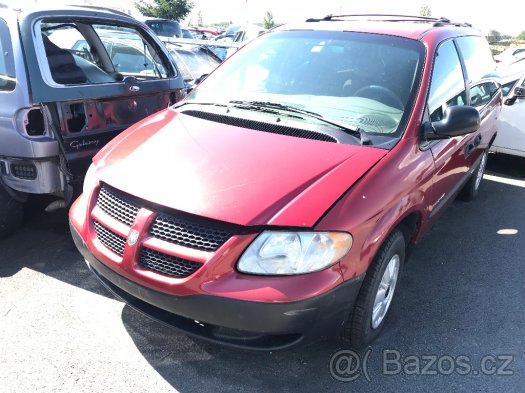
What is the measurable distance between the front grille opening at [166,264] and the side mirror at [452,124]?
161 cm

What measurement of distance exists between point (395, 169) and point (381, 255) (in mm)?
463

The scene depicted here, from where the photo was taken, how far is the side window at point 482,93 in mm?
3973

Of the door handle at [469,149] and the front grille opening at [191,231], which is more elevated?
the front grille opening at [191,231]

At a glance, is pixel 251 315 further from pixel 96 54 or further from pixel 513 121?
pixel 513 121

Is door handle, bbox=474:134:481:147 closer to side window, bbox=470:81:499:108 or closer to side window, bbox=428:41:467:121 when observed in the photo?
side window, bbox=470:81:499:108

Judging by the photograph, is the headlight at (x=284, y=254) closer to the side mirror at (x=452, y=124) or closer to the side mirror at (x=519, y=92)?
the side mirror at (x=452, y=124)

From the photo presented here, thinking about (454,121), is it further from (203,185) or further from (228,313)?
(228,313)

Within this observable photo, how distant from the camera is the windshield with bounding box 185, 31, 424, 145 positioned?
2932mm

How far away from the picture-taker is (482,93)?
4.27 metres

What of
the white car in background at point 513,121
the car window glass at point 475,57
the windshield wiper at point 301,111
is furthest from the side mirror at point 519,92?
the windshield wiper at point 301,111

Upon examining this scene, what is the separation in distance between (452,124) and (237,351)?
1.80 meters

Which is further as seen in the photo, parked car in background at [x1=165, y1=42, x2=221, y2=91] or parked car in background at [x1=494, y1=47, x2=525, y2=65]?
parked car in background at [x1=494, y1=47, x2=525, y2=65]

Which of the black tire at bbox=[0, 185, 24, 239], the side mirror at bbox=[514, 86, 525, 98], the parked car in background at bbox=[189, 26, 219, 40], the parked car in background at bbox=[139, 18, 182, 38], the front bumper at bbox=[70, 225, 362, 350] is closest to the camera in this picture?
the front bumper at bbox=[70, 225, 362, 350]

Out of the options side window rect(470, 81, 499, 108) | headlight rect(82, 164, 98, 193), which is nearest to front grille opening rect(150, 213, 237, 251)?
headlight rect(82, 164, 98, 193)
